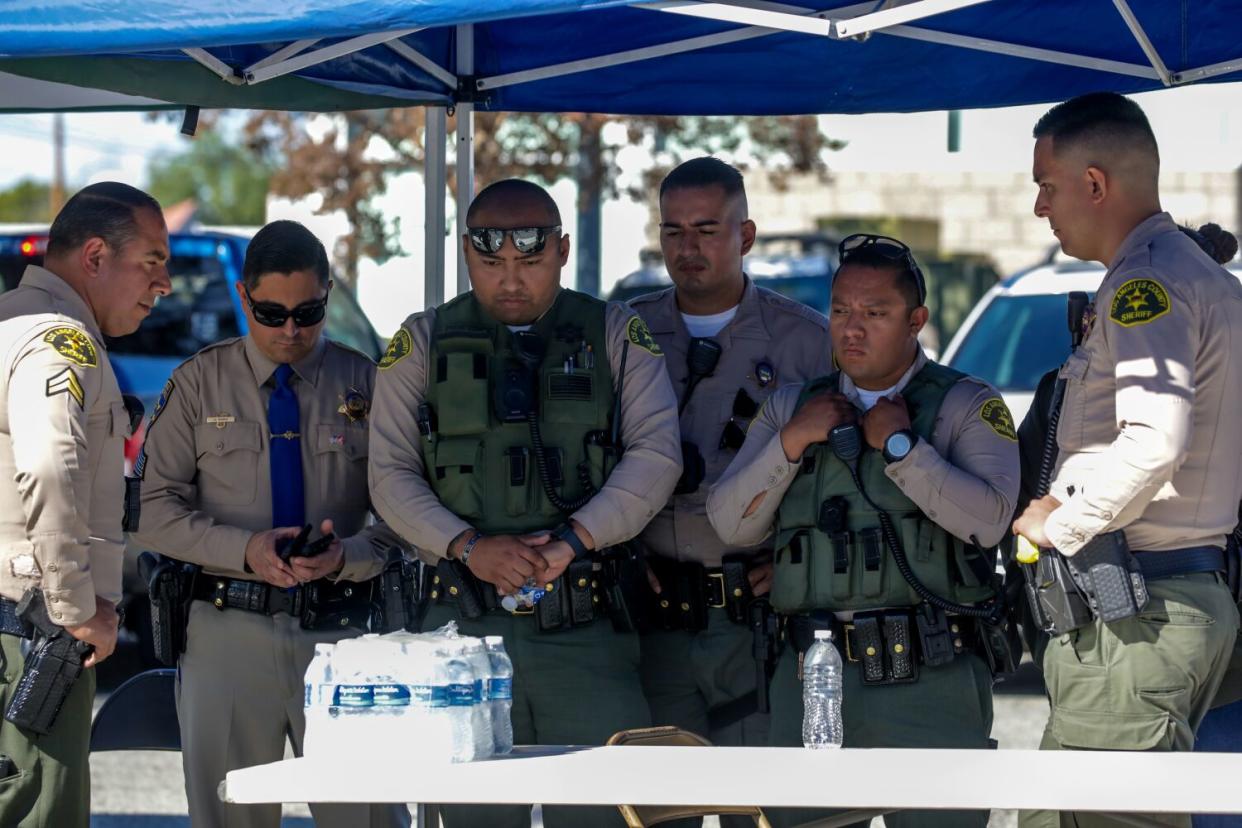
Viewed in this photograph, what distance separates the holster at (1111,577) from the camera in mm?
3762

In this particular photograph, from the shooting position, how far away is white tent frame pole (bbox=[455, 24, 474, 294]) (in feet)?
18.2

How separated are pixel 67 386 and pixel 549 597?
4.38ft

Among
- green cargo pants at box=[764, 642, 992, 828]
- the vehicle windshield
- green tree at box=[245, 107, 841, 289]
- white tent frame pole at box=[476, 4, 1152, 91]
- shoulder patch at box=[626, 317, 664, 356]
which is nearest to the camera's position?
green cargo pants at box=[764, 642, 992, 828]

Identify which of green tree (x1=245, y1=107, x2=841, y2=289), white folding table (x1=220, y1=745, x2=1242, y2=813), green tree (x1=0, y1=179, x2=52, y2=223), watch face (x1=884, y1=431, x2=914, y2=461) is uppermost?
green tree (x1=0, y1=179, x2=52, y2=223)

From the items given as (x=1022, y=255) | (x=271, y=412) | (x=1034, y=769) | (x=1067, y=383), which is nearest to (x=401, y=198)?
(x=271, y=412)

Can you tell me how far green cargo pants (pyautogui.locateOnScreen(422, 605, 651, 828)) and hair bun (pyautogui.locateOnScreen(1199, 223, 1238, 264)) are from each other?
2065 mm

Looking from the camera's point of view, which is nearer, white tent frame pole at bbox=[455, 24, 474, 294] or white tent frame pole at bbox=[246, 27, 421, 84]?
white tent frame pole at bbox=[246, 27, 421, 84]

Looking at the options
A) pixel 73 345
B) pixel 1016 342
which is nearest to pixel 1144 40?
pixel 73 345

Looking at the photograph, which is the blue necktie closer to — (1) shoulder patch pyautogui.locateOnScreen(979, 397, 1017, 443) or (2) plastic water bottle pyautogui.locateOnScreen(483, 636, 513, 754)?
(2) plastic water bottle pyautogui.locateOnScreen(483, 636, 513, 754)

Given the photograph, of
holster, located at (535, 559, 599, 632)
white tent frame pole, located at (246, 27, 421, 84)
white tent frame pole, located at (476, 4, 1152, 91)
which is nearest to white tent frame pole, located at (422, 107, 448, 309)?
white tent frame pole, located at (476, 4, 1152, 91)

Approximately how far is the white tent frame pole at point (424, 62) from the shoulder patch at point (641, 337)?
4.27 feet

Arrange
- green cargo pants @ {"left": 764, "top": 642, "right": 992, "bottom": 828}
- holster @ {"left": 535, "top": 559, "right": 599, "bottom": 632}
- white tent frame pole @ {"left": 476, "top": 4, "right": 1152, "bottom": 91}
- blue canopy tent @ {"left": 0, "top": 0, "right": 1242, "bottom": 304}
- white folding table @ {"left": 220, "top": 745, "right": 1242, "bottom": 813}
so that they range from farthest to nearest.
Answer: white tent frame pole @ {"left": 476, "top": 4, "right": 1152, "bottom": 91}, blue canopy tent @ {"left": 0, "top": 0, "right": 1242, "bottom": 304}, holster @ {"left": 535, "top": 559, "right": 599, "bottom": 632}, green cargo pants @ {"left": 764, "top": 642, "right": 992, "bottom": 828}, white folding table @ {"left": 220, "top": 745, "right": 1242, "bottom": 813}

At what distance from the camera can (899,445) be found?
13.3 ft

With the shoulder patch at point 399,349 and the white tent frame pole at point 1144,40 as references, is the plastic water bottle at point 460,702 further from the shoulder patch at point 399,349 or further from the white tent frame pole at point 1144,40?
the white tent frame pole at point 1144,40
